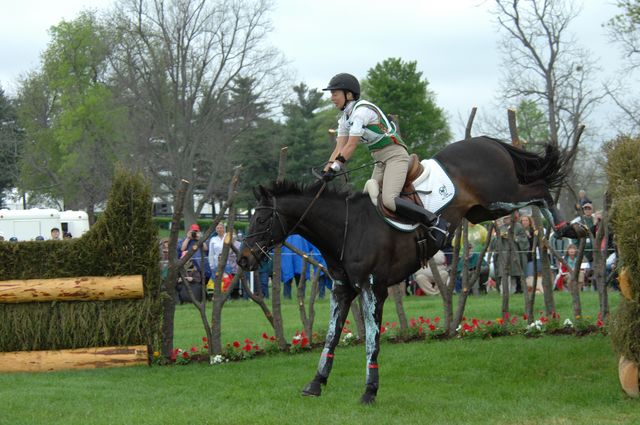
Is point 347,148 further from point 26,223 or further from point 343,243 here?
point 26,223

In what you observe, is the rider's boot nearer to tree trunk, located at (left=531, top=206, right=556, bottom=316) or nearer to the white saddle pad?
the white saddle pad

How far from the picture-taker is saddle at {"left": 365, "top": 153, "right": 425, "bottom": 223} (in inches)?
367

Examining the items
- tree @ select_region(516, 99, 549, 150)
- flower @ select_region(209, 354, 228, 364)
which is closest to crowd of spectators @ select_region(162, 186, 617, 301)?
flower @ select_region(209, 354, 228, 364)

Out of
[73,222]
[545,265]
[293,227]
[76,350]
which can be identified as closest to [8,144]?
[73,222]

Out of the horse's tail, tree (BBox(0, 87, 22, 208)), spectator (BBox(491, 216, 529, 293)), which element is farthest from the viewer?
tree (BBox(0, 87, 22, 208))

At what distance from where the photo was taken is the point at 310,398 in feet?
29.3

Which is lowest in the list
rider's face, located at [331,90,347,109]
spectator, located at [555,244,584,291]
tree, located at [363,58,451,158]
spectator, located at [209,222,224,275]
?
spectator, located at [555,244,584,291]

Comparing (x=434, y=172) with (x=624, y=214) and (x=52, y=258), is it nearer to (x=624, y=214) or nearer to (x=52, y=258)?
(x=624, y=214)

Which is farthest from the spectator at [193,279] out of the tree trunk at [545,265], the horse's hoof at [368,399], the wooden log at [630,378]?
the wooden log at [630,378]

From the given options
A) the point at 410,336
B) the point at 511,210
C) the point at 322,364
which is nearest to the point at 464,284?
the point at 410,336

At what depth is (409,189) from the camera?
31.6 ft

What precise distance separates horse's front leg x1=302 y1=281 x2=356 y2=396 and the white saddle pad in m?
1.07

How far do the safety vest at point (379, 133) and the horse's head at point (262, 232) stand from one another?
1.26 metres

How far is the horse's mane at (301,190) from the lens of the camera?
30.9 ft
